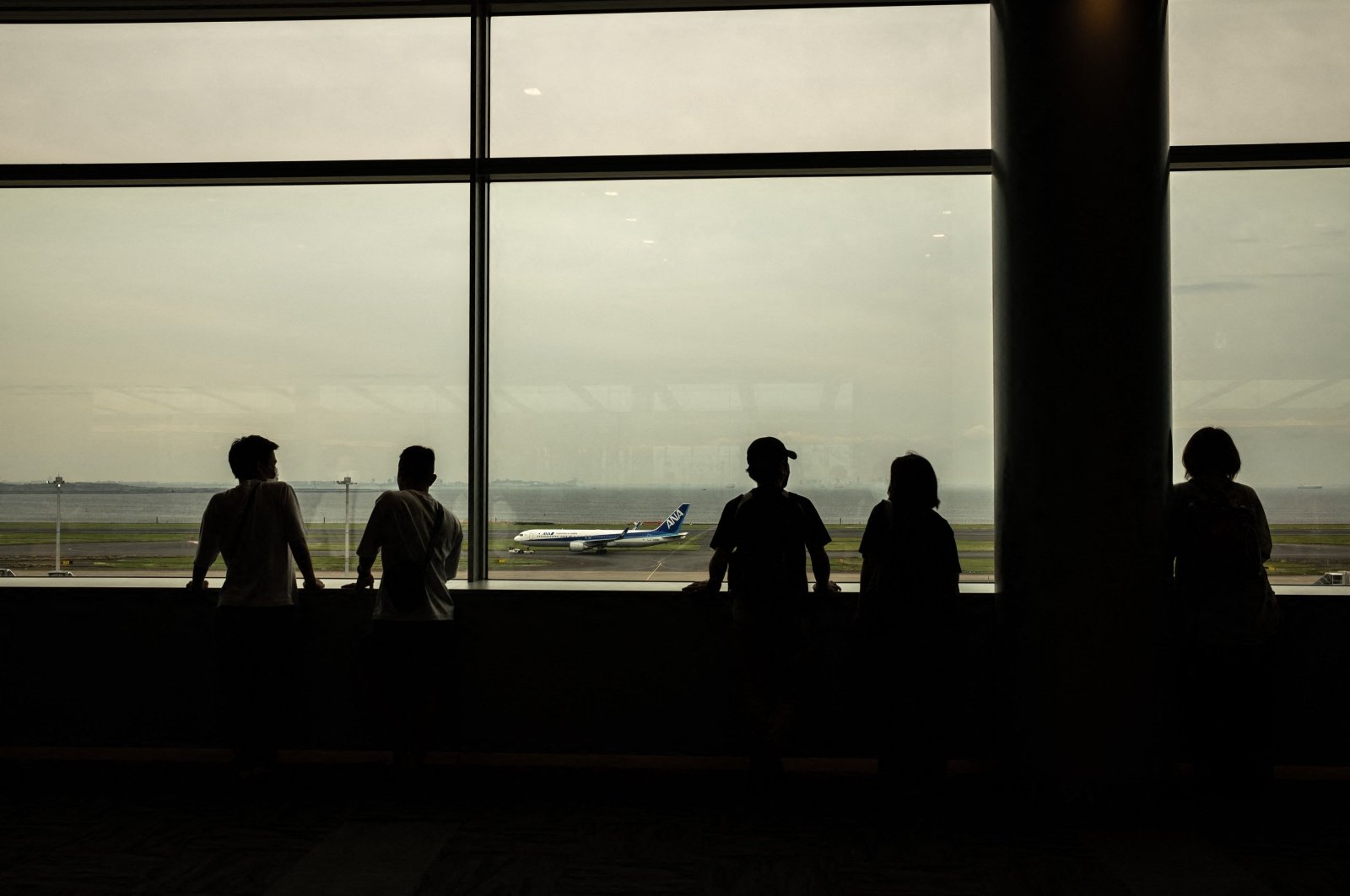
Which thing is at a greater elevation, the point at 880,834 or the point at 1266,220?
the point at 1266,220

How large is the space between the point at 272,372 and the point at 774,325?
229cm

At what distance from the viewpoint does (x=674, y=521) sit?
396 cm

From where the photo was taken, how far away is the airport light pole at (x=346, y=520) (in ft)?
13.4

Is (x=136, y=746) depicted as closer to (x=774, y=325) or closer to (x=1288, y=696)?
(x=774, y=325)

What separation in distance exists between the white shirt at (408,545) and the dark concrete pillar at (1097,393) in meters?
2.14

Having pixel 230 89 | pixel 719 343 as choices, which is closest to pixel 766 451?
pixel 719 343

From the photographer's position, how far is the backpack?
301 cm

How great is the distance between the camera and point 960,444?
A: 392 cm

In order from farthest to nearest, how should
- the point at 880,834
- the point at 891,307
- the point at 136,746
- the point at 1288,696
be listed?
the point at 891,307, the point at 136,746, the point at 1288,696, the point at 880,834

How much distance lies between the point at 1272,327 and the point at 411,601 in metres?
3.69

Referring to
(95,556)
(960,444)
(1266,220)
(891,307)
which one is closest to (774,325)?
(891,307)

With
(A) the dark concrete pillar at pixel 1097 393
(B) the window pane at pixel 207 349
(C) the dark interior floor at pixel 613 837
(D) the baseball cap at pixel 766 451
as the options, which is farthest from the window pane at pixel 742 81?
(C) the dark interior floor at pixel 613 837

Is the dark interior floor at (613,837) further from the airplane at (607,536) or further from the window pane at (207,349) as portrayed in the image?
the window pane at (207,349)

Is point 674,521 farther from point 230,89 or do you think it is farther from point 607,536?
point 230,89
